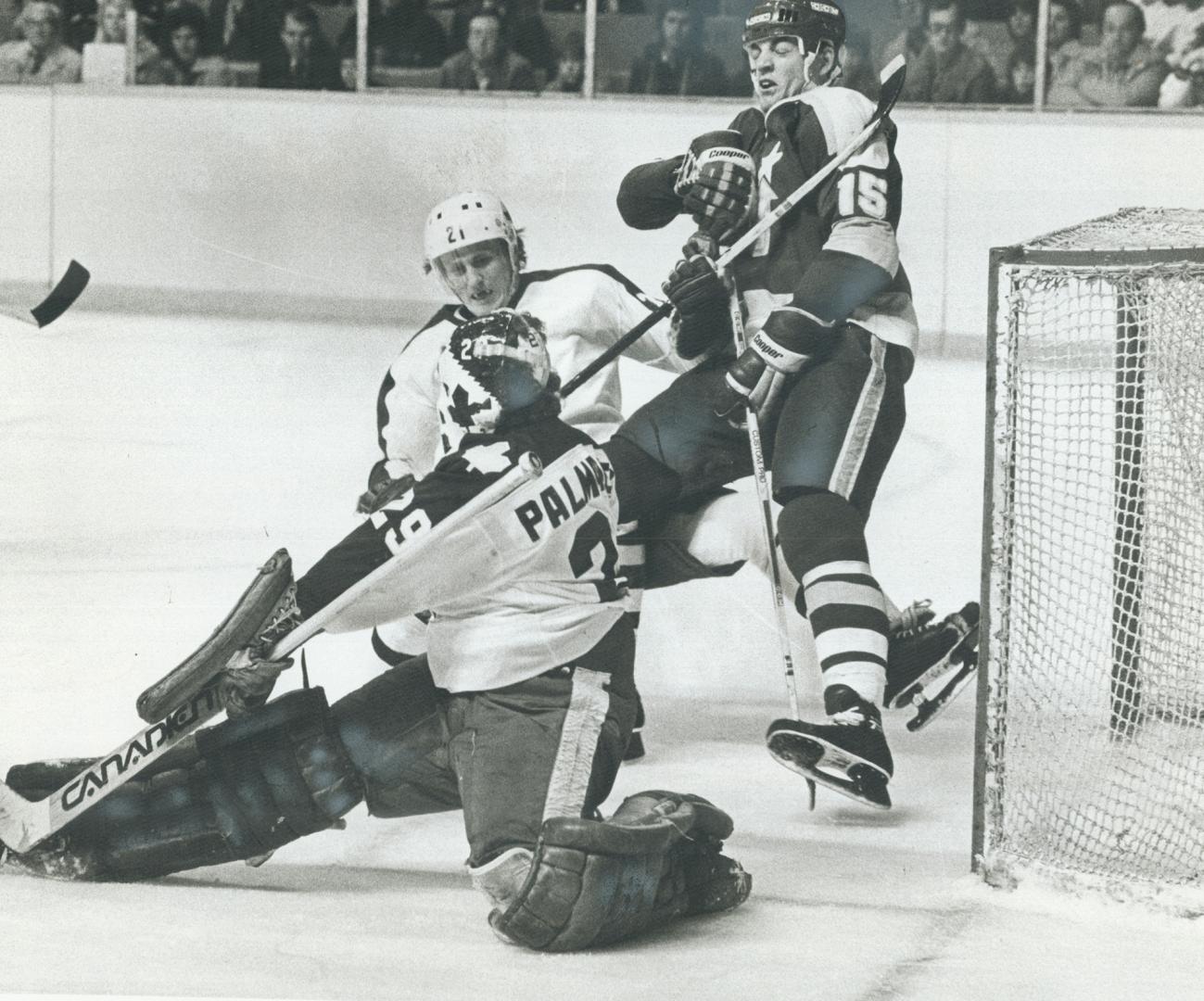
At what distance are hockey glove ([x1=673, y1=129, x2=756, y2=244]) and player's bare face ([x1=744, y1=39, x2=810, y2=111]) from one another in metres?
0.09

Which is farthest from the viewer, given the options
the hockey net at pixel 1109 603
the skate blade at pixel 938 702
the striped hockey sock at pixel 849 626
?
the skate blade at pixel 938 702

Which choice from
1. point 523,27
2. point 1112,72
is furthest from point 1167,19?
point 523,27

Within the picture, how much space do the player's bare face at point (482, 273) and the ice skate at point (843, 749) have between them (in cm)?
85

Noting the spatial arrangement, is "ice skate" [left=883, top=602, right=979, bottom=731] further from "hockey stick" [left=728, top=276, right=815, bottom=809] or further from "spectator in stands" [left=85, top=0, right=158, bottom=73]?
"spectator in stands" [left=85, top=0, right=158, bottom=73]

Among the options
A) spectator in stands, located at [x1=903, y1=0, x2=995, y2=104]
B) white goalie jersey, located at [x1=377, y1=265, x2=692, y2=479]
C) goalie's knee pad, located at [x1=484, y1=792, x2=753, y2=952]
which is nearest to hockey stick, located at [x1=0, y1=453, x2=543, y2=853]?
goalie's knee pad, located at [x1=484, y1=792, x2=753, y2=952]

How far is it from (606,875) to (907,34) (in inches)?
72.7

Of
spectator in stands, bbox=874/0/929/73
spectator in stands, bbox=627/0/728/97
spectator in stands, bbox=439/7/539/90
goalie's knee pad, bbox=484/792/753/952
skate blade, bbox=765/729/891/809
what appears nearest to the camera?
goalie's knee pad, bbox=484/792/753/952

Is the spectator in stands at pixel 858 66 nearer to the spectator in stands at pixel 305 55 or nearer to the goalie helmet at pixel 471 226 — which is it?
the goalie helmet at pixel 471 226

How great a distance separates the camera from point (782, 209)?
308cm

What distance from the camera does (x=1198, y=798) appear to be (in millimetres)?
3031

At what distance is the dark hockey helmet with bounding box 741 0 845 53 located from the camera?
316 centimetres

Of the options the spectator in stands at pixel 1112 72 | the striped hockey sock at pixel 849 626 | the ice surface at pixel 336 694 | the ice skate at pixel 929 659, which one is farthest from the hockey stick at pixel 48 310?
the spectator in stands at pixel 1112 72

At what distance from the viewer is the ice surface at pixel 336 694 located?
2.39 metres

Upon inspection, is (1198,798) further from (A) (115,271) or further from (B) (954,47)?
(A) (115,271)
